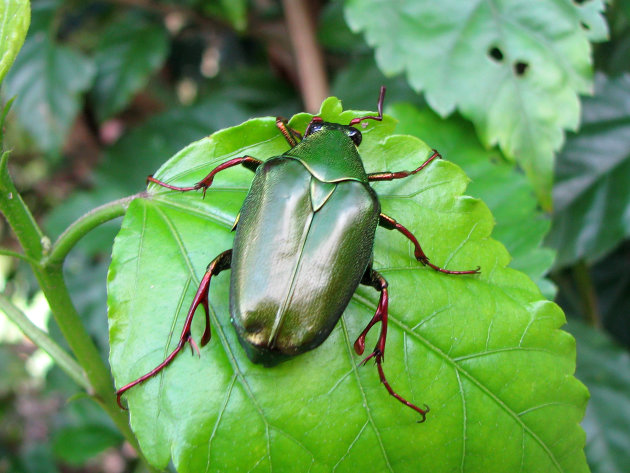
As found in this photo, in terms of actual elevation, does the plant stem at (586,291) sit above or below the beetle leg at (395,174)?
below

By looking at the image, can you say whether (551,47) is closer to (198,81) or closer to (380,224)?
(380,224)

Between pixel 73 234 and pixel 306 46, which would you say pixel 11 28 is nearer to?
pixel 73 234

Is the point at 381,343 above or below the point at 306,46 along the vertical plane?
below

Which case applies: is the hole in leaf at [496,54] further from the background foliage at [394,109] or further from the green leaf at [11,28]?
the green leaf at [11,28]

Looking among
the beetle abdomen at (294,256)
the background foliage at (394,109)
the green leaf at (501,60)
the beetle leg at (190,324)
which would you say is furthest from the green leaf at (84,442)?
the green leaf at (501,60)

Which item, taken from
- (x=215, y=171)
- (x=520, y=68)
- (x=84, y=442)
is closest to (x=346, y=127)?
(x=215, y=171)

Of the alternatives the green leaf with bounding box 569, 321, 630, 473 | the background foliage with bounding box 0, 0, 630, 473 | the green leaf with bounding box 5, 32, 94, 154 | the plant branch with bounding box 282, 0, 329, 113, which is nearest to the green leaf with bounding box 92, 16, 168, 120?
the background foliage with bounding box 0, 0, 630, 473
